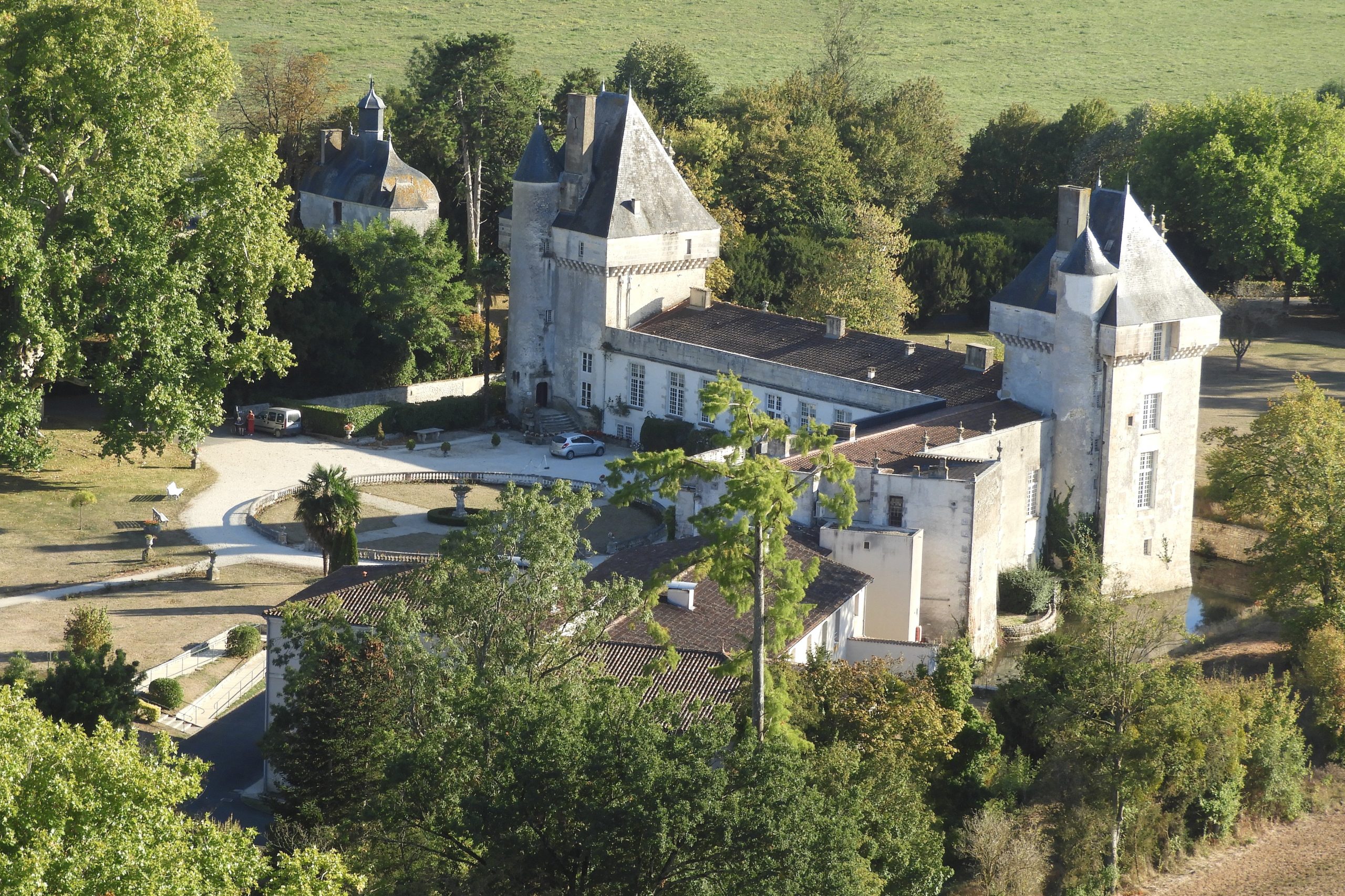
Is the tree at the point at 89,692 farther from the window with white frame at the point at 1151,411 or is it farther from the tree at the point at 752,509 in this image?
the window with white frame at the point at 1151,411

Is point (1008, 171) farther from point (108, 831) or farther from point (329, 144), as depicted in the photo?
point (108, 831)

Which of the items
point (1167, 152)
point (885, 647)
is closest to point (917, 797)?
point (885, 647)

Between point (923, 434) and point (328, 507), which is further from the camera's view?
point (923, 434)

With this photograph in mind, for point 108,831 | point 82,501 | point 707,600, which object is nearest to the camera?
point 108,831

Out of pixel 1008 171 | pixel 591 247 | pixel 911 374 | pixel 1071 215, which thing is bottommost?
pixel 911 374

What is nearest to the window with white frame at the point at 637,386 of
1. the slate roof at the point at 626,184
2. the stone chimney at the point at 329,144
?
the slate roof at the point at 626,184

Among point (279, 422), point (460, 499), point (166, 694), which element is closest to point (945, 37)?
point (279, 422)

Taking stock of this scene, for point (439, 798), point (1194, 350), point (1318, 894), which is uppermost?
point (1194, 350)

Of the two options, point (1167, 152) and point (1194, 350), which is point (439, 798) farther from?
point (1167, 152)
